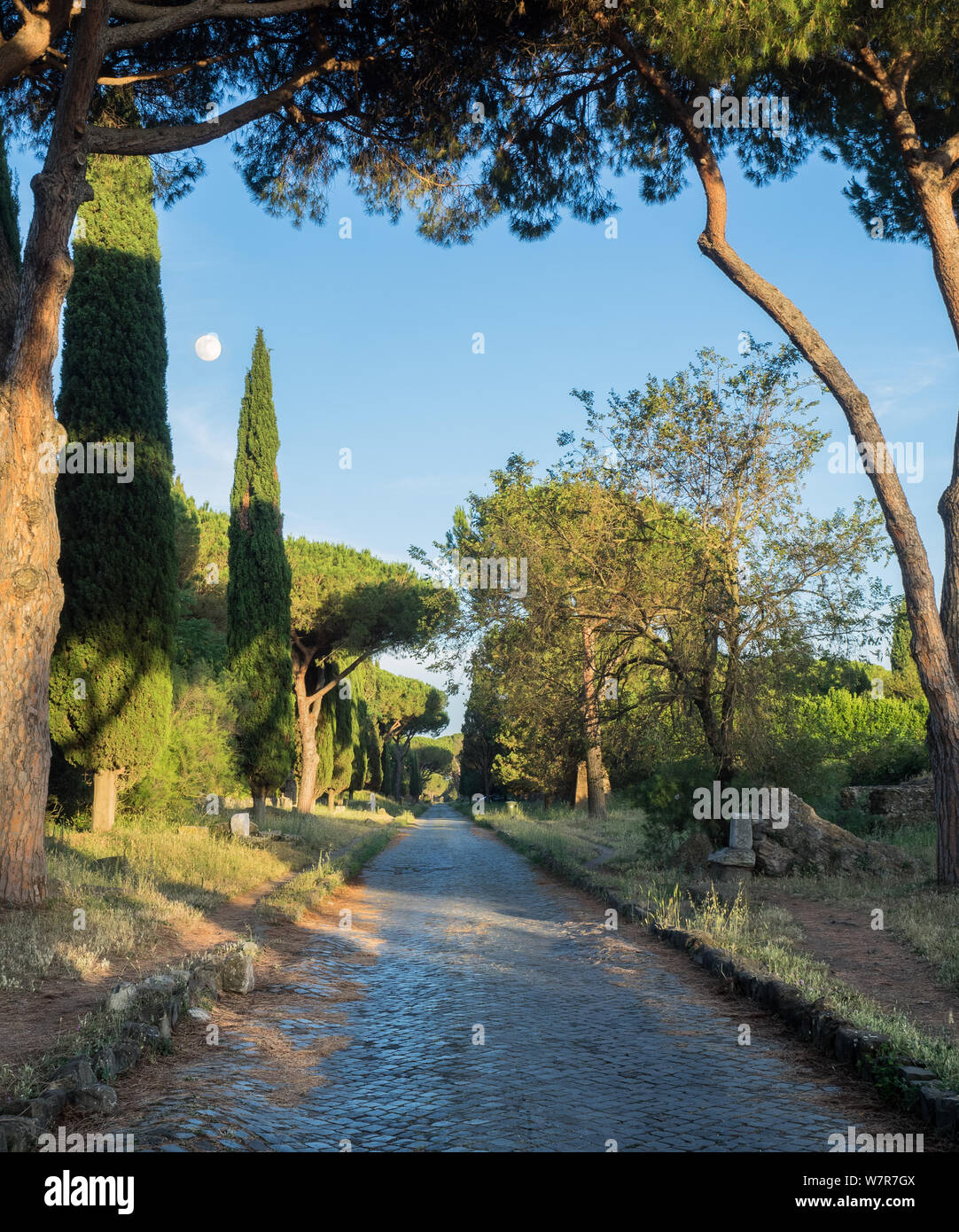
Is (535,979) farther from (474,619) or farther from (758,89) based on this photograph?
(474,619)

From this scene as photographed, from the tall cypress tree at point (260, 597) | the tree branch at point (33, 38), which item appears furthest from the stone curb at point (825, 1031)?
the tall cypress tree at point (260, 597)

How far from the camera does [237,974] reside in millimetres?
7980

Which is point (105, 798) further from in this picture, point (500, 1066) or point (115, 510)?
point (500, 1066)

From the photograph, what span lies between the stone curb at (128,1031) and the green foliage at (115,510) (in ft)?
29.4

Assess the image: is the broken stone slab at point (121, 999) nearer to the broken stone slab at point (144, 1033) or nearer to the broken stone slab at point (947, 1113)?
the broken stone slab at point (144, 1033)

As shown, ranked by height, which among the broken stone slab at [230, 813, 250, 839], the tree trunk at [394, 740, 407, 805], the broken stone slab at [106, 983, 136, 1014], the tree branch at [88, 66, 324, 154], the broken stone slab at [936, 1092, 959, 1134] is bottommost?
the tree trunk at [394, 740, 407, 805]

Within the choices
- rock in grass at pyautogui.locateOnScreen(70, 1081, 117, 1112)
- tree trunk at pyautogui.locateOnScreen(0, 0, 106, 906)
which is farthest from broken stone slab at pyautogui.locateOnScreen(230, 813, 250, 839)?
rock in grass at pyautogui.locateOnScreen(70, 1081, 117, 1112)

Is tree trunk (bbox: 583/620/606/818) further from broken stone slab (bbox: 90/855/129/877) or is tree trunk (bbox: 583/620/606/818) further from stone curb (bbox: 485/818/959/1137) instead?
broken stone slab (bbox: 90/855/129/877)

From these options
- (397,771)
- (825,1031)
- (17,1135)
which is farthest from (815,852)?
(397,771)

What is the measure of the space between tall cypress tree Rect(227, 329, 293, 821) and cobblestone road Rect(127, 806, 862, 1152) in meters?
16.4

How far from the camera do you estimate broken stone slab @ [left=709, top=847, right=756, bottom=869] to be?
13547mm

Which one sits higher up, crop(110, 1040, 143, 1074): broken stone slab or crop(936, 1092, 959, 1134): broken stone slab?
crop(936, 1092, 959, 1134): broken stone slab

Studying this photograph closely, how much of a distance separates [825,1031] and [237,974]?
183 inches
